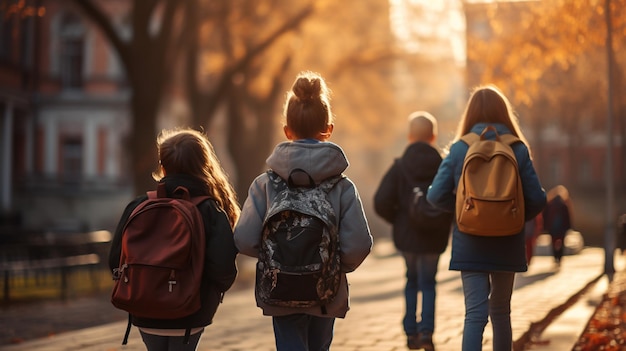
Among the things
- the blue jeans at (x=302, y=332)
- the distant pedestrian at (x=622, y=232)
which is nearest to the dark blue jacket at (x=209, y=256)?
the blue jeans at (x=302, y=332)

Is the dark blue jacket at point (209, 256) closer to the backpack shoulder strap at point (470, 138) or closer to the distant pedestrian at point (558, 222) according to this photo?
the backpack shoulder strap at point (470, 138)

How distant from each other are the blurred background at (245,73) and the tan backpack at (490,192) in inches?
89.6

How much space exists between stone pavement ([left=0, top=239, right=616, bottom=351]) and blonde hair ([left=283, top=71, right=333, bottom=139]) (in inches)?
157

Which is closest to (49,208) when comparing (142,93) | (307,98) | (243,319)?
(142,93)

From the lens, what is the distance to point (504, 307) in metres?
6.72

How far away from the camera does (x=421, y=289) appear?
886cm

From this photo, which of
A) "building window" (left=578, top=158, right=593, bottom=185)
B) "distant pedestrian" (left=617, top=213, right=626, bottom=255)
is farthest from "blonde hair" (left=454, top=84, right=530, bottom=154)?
"building window" (left=578, top=158, right=593, bottom=185)

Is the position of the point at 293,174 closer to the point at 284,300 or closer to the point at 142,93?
the point at 284,300

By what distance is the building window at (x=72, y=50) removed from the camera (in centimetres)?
5056

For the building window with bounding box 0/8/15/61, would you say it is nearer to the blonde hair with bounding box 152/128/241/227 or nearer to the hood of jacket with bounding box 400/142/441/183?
the hood of jacket with bounding box 400/142/441/183

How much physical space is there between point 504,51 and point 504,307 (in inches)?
519

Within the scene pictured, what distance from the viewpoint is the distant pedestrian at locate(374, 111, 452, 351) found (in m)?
8.84

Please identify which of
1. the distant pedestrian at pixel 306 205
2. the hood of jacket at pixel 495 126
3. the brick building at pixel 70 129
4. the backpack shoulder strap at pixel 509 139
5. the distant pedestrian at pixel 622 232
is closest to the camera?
the distant pedestrian at pixel 306 205

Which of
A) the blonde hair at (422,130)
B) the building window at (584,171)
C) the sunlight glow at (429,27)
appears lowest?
the building window at (584,171)
